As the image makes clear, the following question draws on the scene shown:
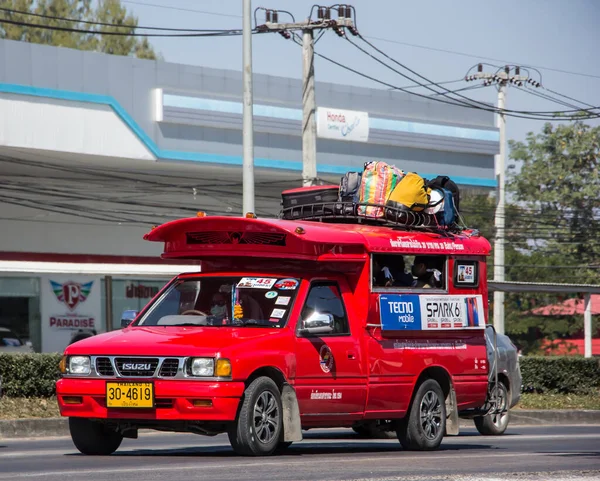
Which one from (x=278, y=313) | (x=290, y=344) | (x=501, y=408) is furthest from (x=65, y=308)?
(x=290, y=344)

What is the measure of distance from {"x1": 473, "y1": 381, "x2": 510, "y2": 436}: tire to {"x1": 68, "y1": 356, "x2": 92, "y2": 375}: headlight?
6934 millimetres

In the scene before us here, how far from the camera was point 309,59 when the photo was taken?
27.0m

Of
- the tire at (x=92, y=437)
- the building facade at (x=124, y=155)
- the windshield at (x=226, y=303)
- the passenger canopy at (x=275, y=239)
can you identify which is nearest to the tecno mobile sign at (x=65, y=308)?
the building facade at (x=124, y=155)

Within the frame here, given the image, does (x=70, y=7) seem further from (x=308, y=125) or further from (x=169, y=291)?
(x=169, y=291)

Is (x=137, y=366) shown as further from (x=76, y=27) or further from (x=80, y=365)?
(x=76, y=27)

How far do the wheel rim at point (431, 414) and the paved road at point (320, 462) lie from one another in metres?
0.28

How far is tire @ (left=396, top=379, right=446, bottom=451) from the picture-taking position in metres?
12.9

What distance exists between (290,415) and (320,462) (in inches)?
28.7

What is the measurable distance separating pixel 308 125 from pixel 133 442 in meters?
11.9

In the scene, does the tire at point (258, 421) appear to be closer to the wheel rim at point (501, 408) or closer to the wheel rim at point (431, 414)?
the wheel rim at point (431, 414)

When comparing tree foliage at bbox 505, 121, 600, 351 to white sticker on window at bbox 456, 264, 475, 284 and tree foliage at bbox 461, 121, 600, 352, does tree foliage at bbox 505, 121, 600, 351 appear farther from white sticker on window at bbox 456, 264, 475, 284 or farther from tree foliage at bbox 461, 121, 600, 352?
white sticker on window at bbox 456, 264, 475, 284

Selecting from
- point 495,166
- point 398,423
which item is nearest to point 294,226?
point 398,423

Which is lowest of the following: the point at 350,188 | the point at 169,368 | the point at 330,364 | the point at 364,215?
the point at 330,364

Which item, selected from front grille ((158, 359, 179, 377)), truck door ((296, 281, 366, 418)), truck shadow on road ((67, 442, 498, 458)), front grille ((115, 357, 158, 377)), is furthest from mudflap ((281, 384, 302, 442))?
front grille ((115, 357, 158, 377))
